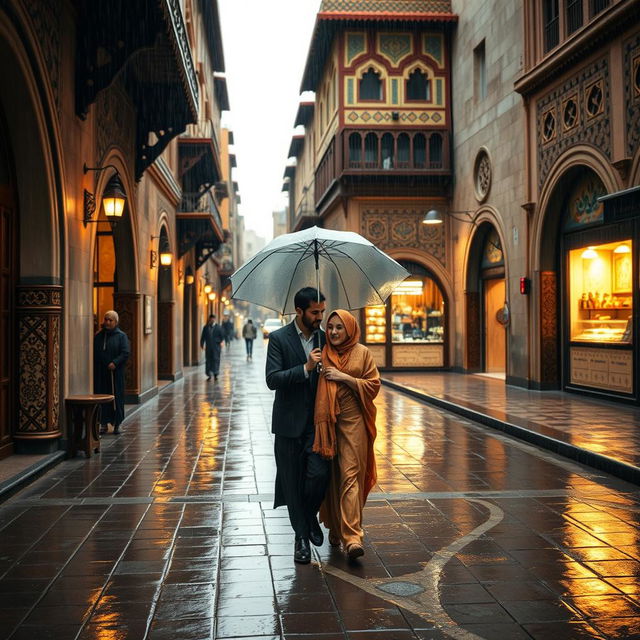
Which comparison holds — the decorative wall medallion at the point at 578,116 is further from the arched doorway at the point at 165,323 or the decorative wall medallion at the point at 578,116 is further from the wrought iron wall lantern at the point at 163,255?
the arched doorway at the point at 165,323

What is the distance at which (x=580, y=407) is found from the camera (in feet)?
45.0

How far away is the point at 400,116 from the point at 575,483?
60.6 ft

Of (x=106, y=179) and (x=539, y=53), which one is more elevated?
(x=539, y=53)

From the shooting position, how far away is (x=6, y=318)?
28.8 feet

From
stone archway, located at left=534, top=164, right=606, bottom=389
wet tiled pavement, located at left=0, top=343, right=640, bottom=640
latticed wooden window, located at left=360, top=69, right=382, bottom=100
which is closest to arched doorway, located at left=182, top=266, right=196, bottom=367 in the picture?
latticed wooden window, located at left=360, top=69, right=382, bottom=100

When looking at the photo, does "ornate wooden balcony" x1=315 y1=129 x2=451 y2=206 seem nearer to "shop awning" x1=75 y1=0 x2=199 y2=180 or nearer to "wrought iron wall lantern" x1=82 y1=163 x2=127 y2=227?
"shop awning" x1=75 y1=0 x2=199 y2=180

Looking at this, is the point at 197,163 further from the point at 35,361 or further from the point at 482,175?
the point at 35,361

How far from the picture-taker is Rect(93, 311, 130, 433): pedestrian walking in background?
11414 mm

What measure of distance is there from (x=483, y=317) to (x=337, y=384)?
18525mm

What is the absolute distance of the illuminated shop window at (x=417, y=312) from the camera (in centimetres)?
2453

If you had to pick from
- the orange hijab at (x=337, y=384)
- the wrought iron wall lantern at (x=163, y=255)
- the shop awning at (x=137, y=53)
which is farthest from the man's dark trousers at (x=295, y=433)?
the wrought iron wall lantern at (x=163, y=255)

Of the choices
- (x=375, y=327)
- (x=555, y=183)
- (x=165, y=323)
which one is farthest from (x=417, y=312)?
(x=555, y=183)

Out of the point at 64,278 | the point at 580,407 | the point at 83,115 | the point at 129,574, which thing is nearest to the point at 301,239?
the point at 129,574

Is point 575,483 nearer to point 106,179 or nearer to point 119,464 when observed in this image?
point 119,464
